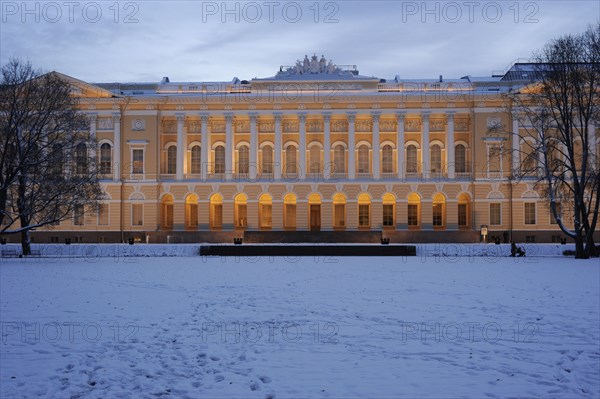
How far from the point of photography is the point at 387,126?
47.7 meters

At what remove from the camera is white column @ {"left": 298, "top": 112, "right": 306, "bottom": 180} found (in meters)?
46.7

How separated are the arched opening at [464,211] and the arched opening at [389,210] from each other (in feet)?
17.4

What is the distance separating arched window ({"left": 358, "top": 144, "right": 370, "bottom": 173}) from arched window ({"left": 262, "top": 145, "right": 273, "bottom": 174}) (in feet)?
24.0

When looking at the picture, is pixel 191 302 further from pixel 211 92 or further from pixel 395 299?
pixel 211 92

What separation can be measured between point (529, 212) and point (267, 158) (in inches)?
835

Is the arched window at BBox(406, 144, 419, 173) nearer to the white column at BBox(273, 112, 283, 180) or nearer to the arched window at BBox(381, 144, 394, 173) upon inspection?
the arched window at BBox(381, 144, 394, 173)

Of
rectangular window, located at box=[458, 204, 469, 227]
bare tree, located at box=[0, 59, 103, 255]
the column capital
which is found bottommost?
rectangular window, located at box=[458, 204, 469, 227]

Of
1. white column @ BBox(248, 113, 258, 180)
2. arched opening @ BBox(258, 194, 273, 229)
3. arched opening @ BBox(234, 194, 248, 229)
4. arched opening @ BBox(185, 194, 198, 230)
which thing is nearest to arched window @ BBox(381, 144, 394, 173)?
arched opening @ BBox(258, 194, 273, 229)

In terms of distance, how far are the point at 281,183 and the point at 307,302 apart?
3435 cm

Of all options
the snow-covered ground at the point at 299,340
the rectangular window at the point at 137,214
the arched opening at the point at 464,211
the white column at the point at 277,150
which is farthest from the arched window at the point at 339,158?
the snow-covered ground at the point at 299,340

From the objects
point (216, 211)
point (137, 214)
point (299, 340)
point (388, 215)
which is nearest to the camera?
point (299, 340)

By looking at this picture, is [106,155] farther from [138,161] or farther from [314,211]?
[314,211]

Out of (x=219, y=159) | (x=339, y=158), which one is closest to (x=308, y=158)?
(x=339, y=158)

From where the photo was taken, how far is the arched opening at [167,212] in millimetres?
47094
